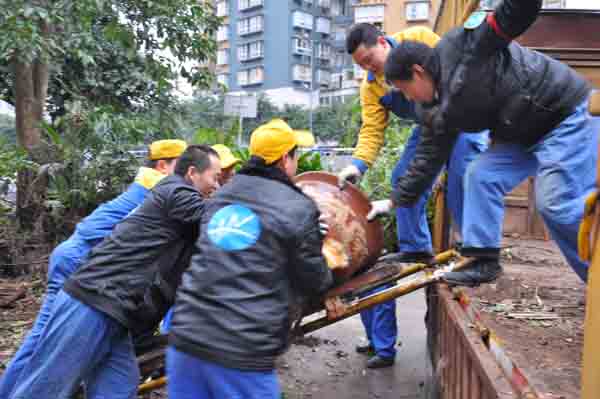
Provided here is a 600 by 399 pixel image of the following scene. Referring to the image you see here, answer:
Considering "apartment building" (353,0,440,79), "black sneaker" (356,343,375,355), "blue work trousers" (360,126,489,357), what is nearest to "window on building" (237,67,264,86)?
"apartment building" (353,0,440,79)

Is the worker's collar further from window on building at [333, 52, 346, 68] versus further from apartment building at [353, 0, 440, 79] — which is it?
window on building at [333, 52, 346, 68]

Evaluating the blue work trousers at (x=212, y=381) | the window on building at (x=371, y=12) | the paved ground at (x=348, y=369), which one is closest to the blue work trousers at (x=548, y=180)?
the blue work trousers at (x=212, y=381)

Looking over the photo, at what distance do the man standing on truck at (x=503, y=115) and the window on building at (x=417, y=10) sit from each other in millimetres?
37646

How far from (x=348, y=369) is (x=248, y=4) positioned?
163ft

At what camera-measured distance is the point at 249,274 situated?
82.3 inches

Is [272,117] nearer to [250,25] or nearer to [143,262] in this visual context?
[250,25]

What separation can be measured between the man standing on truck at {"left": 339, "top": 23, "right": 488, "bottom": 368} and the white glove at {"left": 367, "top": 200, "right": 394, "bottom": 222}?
0.23 metres

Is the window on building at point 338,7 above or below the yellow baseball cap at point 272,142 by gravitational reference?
above

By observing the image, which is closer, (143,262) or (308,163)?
(143,262)

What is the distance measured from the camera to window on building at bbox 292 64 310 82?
47.0 metres

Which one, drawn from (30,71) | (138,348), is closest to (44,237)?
(30,71)

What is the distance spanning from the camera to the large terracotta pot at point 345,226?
9.40 ft

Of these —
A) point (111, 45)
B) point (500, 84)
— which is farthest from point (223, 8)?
point (500, 84)

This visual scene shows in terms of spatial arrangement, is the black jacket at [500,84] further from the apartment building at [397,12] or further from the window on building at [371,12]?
the window on building at [371,12]
